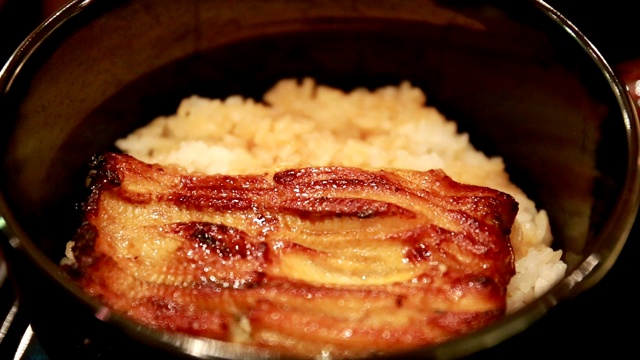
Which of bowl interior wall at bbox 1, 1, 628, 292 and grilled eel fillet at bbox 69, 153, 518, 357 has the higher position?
bowl interior wall at bbox 1, 1, 628, 292

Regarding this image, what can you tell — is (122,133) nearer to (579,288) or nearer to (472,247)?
(472,247)

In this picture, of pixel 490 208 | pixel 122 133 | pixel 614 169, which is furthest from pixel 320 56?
pixel 614 169

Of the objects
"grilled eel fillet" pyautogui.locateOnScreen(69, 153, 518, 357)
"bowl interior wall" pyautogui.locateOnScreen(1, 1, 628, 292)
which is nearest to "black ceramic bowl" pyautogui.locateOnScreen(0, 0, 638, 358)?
"bowl interior wall" pyautogui.locateOnScreen(1, 1, 628, 292)

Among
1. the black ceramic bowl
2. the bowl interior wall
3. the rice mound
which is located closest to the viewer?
the black ceramic bowl

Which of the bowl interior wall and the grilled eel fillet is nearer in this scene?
the grilled eel fillet

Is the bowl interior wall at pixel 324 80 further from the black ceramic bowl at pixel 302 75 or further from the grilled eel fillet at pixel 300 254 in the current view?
the grilled eel fillet at pixel 300 254

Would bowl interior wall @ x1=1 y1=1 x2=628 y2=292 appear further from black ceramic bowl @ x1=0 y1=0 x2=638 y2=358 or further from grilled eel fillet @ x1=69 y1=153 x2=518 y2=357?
grilled eel fillet @ x1=69 y1=153 x2=518 y2=357
